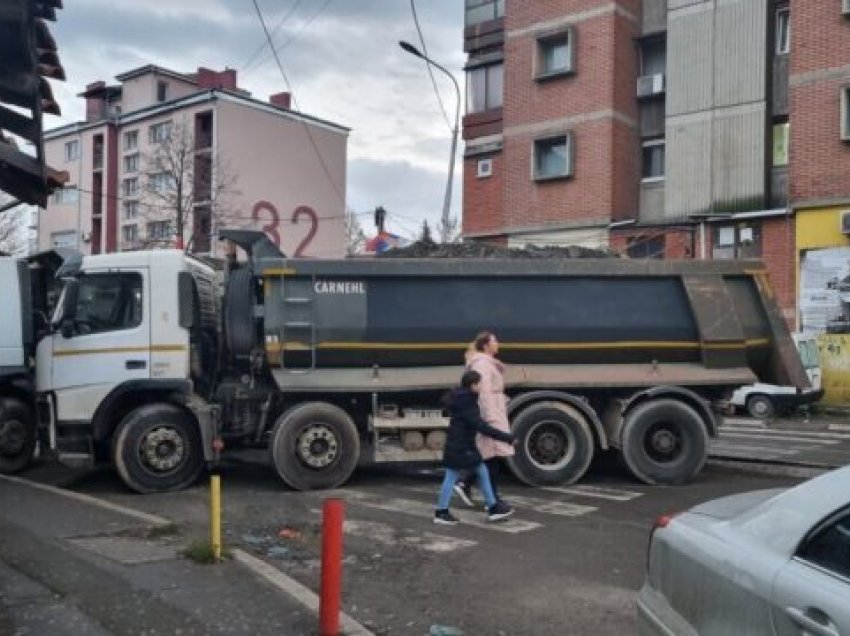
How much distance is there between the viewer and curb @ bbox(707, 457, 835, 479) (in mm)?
12086

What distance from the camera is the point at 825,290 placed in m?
20.9

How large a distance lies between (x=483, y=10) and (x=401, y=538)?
23580 millimetres

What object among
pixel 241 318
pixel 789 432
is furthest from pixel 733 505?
pixel 789 432

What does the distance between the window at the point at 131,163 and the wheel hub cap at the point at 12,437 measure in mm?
57878

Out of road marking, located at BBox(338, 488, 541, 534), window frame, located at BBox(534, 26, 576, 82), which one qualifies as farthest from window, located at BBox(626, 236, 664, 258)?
road marking, located at BBox(338, 488, 541, 534)

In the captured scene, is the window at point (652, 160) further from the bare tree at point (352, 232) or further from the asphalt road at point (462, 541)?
the bare tree at point (352, 232)

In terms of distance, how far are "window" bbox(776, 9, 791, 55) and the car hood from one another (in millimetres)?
20846

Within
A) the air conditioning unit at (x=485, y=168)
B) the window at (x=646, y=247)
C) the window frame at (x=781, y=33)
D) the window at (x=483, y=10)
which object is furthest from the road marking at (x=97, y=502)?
the window at (x=483, y=10)

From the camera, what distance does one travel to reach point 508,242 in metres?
26.8

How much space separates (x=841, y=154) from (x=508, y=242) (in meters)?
9.17

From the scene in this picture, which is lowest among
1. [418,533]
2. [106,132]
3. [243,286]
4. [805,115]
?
[418,533]

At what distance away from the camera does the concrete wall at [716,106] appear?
22594 mm

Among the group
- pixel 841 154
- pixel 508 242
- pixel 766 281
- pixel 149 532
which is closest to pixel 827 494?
pixel 149 532

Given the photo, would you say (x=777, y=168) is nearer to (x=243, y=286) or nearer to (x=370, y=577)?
(x=243, y=286)
